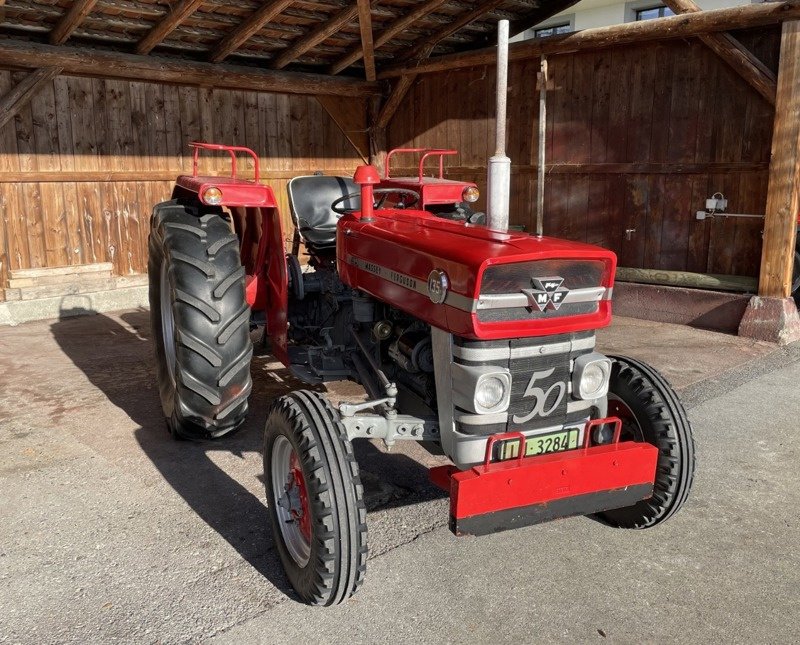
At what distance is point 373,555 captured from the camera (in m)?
2.67

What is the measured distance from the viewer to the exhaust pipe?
2.57 m

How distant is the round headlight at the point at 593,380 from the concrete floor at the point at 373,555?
24.9 inches

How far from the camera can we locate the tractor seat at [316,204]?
14.3 ft

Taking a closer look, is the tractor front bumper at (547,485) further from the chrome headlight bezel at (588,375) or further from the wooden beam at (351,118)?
the wooden beam at (351,118)

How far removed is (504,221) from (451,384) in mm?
683

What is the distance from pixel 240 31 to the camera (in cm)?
713

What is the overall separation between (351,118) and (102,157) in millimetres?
3171

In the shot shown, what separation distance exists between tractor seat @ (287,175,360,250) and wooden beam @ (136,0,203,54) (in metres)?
2.75

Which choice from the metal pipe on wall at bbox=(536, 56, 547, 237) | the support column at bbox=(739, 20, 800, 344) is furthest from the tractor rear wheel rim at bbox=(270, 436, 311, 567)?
the metal pipe on wall at bbox=(536, 56, 547, 237)

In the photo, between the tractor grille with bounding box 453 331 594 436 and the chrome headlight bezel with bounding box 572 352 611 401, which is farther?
the chrome headlight bezel with bounding box 572 352 611 401

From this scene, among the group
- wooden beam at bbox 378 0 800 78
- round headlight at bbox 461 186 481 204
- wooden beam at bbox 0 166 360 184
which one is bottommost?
round headlight at bbox 461 186 481 204

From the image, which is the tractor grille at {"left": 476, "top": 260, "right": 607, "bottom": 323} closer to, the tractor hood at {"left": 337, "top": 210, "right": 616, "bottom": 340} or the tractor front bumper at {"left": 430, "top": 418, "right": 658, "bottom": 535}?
the tractor hood at {"left": 337, "top": 210, "right": 616, "bottom": 340}

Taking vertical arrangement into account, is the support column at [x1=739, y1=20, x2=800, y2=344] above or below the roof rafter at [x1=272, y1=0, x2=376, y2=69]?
below

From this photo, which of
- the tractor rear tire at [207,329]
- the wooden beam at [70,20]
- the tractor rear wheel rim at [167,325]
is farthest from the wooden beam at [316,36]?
the tractor rear tire at [207,329]
